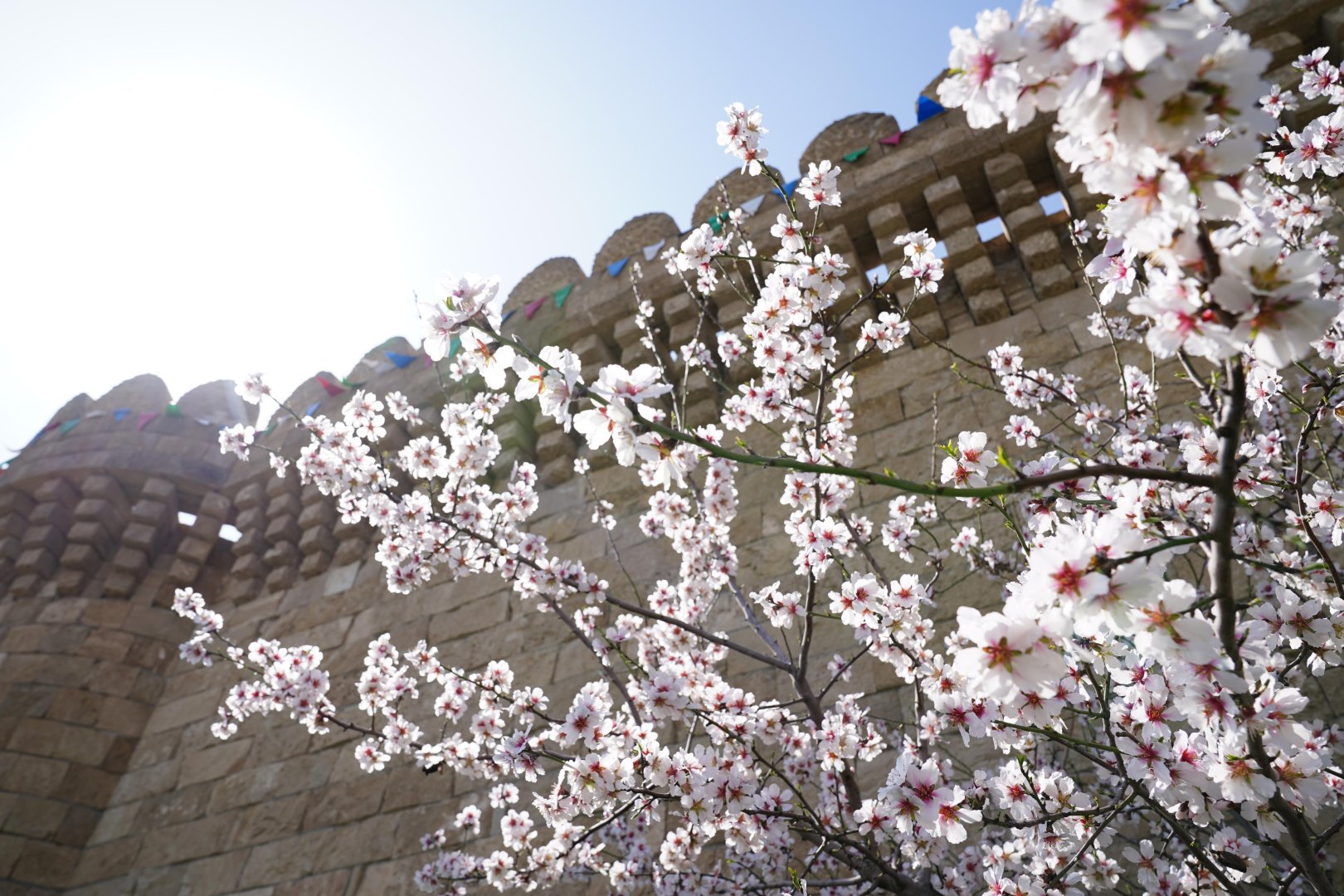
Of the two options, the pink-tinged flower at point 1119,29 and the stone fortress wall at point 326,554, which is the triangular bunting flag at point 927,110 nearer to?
the stone fortress wall at point 326,554

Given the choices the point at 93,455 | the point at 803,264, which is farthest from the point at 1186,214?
the point at 93,455

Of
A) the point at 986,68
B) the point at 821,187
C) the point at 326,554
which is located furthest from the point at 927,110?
the point at 326,554

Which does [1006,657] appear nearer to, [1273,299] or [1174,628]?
[1174,628]

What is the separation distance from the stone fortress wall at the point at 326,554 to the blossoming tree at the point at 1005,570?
0.84 ft

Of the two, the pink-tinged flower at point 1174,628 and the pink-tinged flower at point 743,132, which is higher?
the pink-tinged flower at point 743,132

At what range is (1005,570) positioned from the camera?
9.74ft

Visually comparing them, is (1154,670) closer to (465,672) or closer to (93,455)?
(465,672)

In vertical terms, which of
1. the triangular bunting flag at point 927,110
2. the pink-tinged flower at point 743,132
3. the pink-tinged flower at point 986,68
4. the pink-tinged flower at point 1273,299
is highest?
the triangular bunting flag at point 927,110

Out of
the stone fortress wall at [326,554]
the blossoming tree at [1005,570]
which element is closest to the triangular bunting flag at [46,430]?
the stone fortress wall at [326,554]

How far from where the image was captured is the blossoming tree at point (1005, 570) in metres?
0.83

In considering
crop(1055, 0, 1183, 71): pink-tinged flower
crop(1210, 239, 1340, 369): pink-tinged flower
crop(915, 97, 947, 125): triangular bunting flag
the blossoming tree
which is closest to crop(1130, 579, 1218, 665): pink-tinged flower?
the blossoming tree

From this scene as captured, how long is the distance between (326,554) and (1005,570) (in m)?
4.45

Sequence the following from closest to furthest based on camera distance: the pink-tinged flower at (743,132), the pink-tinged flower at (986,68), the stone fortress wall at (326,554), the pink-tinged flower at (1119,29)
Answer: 1. the pink-tinged flower at (1119,29)
2. the pink-tinged flower at (986,68)
3. the pink-tinged flower at (743,132)
4. the stone fortress wall at (326,554)

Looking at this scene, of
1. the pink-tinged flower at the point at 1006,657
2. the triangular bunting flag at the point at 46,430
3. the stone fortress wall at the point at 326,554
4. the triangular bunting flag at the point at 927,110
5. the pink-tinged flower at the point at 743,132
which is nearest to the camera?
the pink-tinged flower at the point at 1006,657
